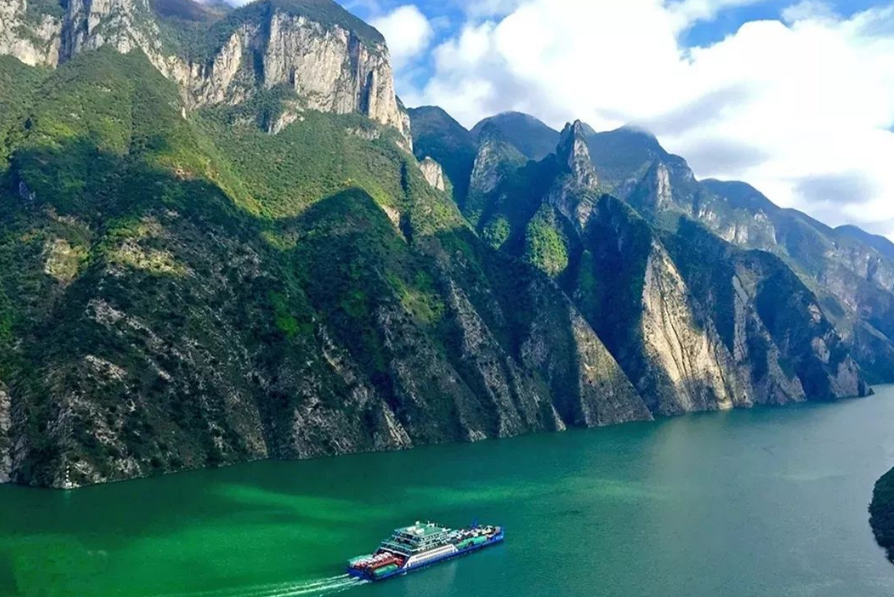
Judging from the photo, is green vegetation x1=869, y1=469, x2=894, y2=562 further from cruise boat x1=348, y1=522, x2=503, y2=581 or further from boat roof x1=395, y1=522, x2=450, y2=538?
boat roof x1=395, y1=522, x2=450, y2=538

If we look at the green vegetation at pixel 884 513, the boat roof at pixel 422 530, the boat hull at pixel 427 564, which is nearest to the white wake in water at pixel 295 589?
the boat hull at pixel 427 564

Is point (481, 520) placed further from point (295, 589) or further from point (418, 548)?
point (295, 589)

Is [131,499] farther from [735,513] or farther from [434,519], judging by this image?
[735,513]

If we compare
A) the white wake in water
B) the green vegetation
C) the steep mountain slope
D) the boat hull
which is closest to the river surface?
the white wake in water

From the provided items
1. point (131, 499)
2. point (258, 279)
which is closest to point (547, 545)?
point (131, 499)

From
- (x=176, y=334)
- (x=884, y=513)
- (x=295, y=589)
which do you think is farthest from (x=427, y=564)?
(x=176, y=334)
